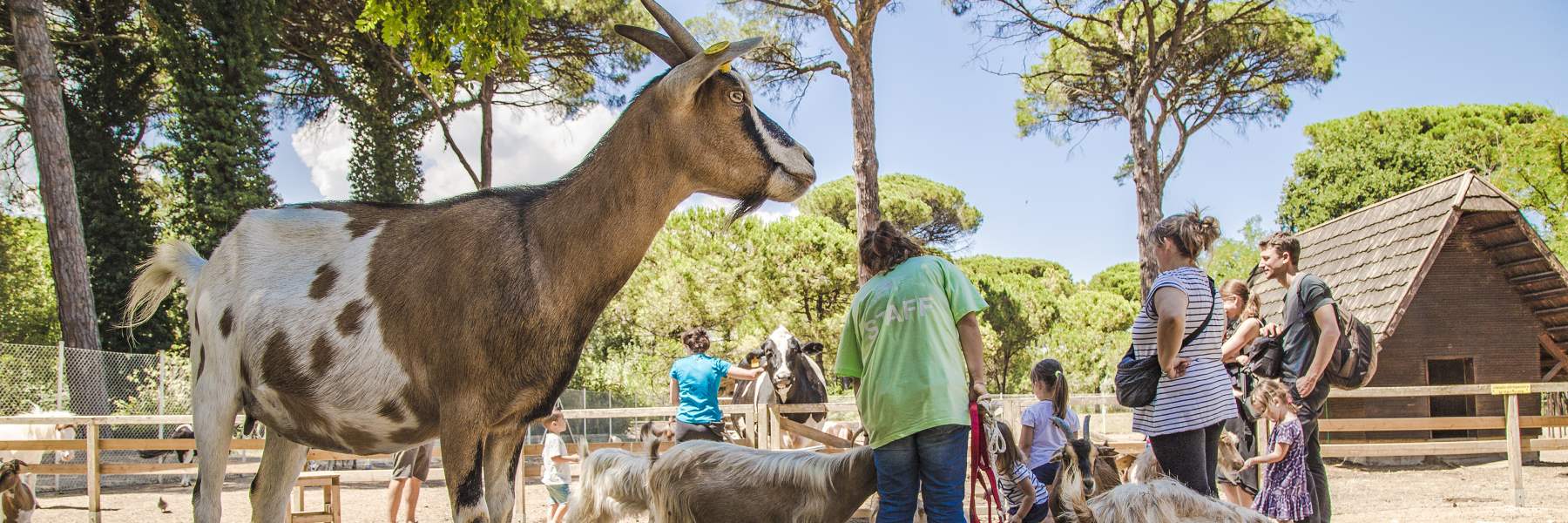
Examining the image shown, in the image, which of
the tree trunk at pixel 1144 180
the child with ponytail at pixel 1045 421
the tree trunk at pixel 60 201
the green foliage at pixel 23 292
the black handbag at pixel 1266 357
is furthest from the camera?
the green foliage at pixel 23 292

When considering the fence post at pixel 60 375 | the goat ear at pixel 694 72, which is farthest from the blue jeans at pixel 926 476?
the fence post at pixel 60 375

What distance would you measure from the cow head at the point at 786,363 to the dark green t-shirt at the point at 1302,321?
6419 mm

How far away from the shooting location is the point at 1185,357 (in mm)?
3854

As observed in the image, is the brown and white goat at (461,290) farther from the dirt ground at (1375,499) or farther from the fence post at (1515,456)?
the fence post at (1515,456)

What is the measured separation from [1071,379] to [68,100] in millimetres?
27710

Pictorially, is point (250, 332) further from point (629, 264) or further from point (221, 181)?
point (221, 181)

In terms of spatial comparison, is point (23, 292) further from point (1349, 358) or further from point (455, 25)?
point (1349, 358)

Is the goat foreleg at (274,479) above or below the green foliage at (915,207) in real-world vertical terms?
below

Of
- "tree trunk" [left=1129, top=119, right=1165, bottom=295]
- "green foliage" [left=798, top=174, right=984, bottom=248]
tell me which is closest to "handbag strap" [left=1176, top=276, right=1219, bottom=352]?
"tree trunk" [left=1129, top=119, right=1165, bottom=295]

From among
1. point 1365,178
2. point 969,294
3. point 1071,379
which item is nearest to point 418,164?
point 1071,379

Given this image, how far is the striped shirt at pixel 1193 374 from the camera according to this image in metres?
3.77

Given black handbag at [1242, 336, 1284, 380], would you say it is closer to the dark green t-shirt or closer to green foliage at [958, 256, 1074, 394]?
the dark green t-shirt

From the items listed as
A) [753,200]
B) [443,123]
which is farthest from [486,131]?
[753,200]

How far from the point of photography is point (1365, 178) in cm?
3522
